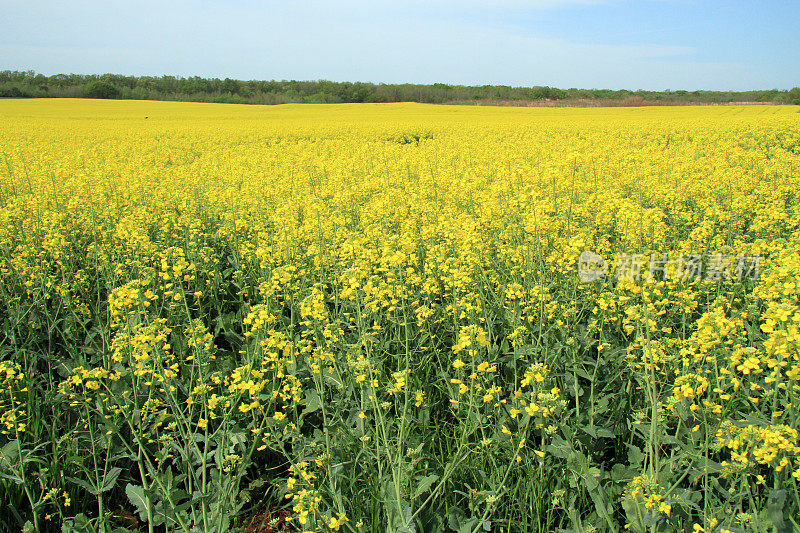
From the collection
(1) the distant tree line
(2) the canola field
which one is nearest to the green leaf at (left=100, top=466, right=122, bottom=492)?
(2) the canola field

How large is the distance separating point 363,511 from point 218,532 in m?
0.62

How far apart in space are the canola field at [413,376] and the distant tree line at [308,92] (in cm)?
4193

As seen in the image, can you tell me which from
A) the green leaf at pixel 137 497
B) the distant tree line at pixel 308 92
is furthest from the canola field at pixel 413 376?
the distant tree line at pixel 308 92

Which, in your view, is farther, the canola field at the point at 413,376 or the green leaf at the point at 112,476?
the green leaf at the point at 112,476

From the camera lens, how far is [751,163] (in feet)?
26.6

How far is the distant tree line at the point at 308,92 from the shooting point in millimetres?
42938

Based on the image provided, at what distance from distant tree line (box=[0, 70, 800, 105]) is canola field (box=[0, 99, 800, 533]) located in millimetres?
41926

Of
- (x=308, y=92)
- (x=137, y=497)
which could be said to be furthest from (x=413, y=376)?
(x=308, y=92)

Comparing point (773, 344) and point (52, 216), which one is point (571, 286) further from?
point (52, 216)

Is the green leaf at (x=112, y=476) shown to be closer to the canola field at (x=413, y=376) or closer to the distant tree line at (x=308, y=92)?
the canola field at (x=413, y=376)

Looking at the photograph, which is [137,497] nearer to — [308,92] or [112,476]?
[112,476]

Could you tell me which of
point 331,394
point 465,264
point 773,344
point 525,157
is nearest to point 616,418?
point 773,344

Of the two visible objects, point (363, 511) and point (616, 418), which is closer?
point (363, 511)

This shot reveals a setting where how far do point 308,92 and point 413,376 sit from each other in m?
54.2
